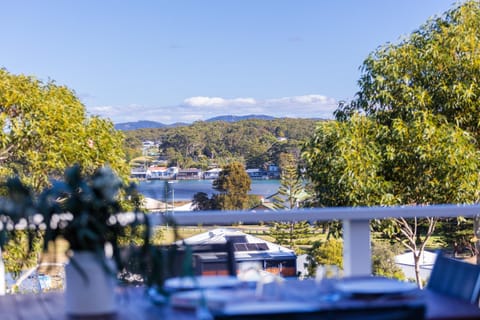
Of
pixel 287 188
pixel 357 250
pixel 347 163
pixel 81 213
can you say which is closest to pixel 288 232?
pixel 287 188

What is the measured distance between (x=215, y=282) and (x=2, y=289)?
1476 mm

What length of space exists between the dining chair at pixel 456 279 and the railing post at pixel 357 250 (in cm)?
59

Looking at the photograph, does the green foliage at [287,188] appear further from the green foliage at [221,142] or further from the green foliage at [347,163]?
the green foliage at [347,163]

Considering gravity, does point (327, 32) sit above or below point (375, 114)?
above

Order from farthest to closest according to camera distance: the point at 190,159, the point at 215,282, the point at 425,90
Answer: the point at 190,159
the point at 425,90
the point at 215,282

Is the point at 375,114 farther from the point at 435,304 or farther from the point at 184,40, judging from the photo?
the point at 184,40

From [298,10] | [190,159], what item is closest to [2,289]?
[190,159]

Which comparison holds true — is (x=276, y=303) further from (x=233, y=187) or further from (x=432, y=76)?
(x=233, y=187)

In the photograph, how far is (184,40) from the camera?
89.1ft

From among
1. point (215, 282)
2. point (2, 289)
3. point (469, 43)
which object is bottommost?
point (2, 289)

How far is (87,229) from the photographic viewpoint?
5.88ft

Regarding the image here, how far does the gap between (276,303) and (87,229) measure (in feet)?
1.71

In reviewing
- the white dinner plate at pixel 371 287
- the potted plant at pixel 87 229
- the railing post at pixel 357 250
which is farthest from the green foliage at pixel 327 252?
the potted plant at pixel 87 229

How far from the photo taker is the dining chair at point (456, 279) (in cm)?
227
